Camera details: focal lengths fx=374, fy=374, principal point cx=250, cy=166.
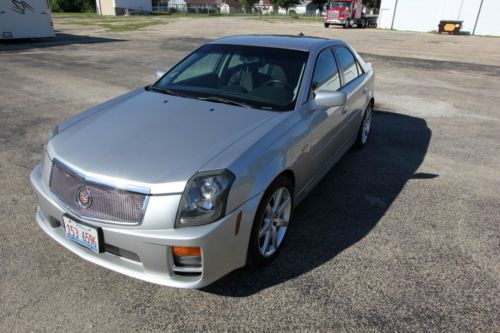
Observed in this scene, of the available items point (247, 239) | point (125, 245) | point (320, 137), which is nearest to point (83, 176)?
point (125, 245)

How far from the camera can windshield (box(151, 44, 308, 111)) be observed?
3.22 metres

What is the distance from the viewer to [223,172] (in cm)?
225

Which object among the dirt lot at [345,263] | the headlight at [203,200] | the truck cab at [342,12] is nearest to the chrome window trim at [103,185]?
the headlight at [203,200]

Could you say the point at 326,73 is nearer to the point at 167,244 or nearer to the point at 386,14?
the point at 167,244

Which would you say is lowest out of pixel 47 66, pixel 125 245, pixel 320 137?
pixel 47 66

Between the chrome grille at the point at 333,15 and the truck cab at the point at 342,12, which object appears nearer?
the truck cab at the point at 342,12

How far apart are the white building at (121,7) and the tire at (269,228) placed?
54.7m

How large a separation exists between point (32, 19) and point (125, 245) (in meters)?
19.0

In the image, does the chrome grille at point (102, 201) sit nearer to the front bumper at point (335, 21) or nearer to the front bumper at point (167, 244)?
the front bumper at point (167, 244)

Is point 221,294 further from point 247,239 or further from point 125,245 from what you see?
point 125,245

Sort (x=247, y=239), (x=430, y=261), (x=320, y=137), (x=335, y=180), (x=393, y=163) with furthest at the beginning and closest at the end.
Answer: (x=393, y=163)
(x=335, y=180)
(x=320, y=137)
(x=430, y=261)
(x=247, y=239)

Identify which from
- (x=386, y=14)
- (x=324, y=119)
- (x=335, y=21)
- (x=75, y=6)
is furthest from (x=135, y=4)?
(x=324, y=119)

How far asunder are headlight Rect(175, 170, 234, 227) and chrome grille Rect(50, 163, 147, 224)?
241 millimetres

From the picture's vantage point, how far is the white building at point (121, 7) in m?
50.4
